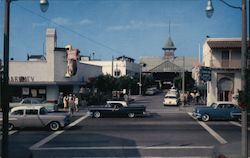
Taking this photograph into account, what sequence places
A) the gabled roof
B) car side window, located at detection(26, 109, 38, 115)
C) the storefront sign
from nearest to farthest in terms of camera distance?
car side window, located at detection(26, 109, 38, 115) < the storefront sign < the gabled roof

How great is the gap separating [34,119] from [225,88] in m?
26.9

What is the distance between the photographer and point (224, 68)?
43.8m

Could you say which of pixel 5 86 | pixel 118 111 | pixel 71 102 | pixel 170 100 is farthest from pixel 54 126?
pixel 170 100

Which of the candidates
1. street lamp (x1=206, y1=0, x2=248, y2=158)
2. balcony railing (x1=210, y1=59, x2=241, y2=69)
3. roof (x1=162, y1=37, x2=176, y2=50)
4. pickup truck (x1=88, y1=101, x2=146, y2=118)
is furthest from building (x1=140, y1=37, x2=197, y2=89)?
street lamp (x1=206, y1=0, x2=248, y2=158)

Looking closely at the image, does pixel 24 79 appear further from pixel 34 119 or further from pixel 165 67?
pixel 165 67

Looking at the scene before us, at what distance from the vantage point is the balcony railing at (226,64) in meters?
43.4

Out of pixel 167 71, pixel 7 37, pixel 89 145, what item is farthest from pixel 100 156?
pixel 167 71

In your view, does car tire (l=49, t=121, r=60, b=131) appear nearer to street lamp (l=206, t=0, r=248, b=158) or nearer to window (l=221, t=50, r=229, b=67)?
street lamp (l=206, t=0, r=248, b=158)

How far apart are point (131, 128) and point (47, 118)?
477 centimetres

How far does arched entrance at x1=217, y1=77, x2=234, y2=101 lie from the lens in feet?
145

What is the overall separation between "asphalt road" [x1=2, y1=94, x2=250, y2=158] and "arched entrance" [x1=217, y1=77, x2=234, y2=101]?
1792 cm

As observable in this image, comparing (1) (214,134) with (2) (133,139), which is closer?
(2) (133,139)

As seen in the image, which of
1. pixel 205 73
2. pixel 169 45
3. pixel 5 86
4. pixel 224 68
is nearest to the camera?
pixel 5 86

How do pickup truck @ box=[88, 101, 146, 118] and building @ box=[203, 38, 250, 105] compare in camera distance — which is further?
building @ box=[203, 38, 250, 105]
